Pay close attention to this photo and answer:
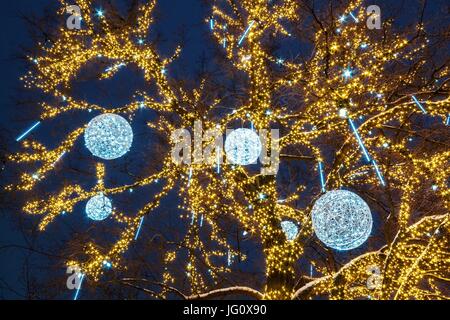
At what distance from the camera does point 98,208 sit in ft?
22.9

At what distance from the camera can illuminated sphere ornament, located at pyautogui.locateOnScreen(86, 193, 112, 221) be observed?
269 inches

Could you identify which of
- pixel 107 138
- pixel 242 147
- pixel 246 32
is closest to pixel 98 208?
pixel 107 138

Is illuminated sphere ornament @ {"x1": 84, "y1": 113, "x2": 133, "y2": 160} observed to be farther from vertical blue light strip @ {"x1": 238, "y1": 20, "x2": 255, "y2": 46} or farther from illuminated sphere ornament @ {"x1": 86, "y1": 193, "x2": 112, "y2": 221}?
vertical blue light strip @ {"x1": 238, "y1": 20, "x2": 255, "y2": 46}

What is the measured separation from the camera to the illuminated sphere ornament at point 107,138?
557 centimetres

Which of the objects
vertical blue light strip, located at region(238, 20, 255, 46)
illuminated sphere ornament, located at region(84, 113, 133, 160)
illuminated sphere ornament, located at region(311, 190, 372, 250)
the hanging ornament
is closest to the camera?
illuminated sphere ornament, located at region(311, 190, 372, 250)

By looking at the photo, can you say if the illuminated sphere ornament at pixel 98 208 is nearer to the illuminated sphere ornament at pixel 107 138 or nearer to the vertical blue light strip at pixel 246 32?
the illuminated sphere ornament at pixel 107 138

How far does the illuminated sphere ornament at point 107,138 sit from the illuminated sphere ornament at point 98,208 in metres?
1.51

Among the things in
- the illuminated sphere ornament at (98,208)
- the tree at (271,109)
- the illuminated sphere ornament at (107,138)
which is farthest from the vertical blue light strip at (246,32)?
the illuminated sphere ornament at (98,208)

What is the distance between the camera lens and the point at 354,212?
175 inches

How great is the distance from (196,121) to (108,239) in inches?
199

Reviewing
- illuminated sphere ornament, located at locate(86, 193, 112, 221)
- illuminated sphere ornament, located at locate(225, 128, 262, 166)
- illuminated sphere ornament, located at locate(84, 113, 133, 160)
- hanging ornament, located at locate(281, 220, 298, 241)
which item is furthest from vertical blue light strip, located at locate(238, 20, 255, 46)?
illuminated sphere ornament, located at locate(86, 193, 112, 221)

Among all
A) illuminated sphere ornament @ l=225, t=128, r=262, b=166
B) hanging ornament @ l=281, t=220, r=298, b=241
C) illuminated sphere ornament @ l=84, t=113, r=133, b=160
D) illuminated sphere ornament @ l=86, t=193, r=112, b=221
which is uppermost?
illuminated sphere ornament @ l=84, t=113, r=133, b=160

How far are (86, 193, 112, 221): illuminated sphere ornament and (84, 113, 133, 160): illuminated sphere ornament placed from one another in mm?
1512

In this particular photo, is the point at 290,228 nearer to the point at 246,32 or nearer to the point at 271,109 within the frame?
the point at 271,109
